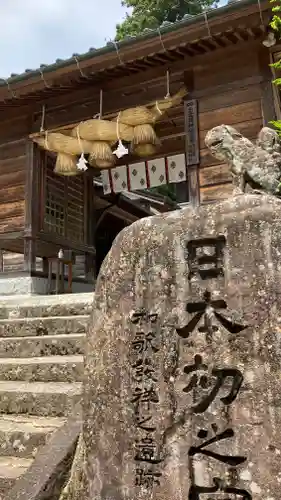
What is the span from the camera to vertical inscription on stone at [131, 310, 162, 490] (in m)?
2.16

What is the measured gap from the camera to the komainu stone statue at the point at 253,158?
325 cm

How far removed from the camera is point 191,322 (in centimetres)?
224

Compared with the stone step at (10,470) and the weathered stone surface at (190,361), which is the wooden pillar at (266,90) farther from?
the stone step at (10,470)

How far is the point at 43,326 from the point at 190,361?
9.89 feet

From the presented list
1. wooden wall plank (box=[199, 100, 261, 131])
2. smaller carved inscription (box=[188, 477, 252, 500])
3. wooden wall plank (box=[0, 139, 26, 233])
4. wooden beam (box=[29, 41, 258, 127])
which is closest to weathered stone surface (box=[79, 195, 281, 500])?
smaller carved inscription (box=[188, 477, 252, 500])

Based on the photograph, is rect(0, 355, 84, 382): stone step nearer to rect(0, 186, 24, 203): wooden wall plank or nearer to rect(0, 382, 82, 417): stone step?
rect(0, 382, 82, 417): stone step

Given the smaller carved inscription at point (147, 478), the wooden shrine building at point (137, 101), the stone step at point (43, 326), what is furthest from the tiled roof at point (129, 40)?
the smaller carved inscription at point (147, 478)

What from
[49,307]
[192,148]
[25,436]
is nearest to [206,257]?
[25,436]

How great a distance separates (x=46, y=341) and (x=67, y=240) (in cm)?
555

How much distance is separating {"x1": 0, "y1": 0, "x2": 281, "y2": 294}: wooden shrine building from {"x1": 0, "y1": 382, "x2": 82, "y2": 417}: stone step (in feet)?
13.2

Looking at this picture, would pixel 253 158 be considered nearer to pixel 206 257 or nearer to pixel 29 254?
pixel 206 257

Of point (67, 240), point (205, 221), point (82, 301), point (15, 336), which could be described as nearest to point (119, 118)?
point (67, 240)

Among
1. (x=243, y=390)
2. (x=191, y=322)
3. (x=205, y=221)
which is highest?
(x=205, y=221)

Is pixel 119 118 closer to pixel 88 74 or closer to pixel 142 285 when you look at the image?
pixel 88 74
